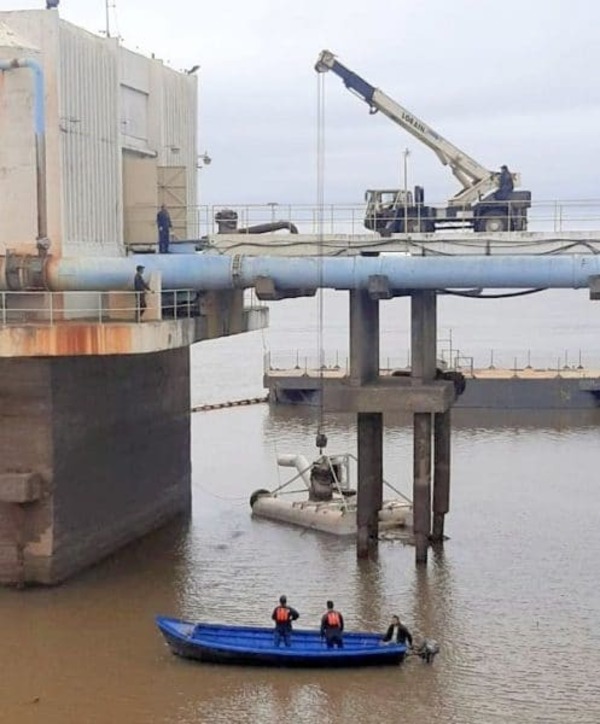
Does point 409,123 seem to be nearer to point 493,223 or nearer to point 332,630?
point 493,223

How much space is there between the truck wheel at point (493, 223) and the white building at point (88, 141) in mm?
7694

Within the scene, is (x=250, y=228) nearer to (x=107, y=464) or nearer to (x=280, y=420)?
(x=107, y=464)

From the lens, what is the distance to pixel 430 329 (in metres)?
31.2

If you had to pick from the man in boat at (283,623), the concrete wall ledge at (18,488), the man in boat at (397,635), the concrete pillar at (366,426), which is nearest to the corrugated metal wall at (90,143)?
the concrete wall ledge at (18,488)

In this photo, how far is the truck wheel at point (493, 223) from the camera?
31250mm

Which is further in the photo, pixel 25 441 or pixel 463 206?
pixel 463 206

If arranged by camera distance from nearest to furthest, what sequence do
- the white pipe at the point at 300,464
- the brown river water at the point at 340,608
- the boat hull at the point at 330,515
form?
the brown river water at the point at 340,608, the boat hull at the point at 330,515, the white pipe at the point at 300,464

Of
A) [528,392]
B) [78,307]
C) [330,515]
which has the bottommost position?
[330,515]

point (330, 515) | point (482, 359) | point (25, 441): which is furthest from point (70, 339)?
point (482, 359)

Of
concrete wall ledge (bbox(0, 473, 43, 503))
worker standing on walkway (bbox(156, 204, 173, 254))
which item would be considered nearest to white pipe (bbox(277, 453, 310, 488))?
worker standing on walkway (bbox(156, 204, 173, 254))

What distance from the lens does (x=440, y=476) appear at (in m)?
32.7

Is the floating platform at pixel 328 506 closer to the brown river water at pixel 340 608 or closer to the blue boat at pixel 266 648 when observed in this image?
the brown river water at pixel 340 608

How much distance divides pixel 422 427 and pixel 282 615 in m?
8.16

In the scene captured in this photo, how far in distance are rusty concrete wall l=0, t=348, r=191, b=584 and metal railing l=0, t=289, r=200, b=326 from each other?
108 centimetres
